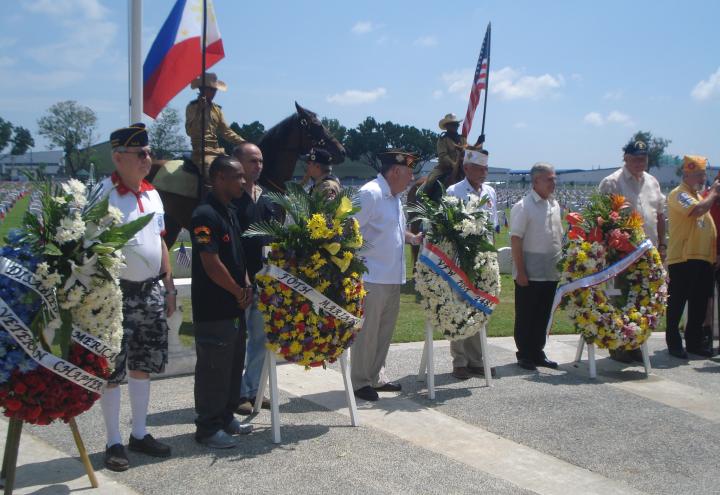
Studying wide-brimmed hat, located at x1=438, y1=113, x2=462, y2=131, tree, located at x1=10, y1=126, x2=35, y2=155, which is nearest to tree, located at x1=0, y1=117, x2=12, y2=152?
tree, located at x1=10, y1=126, x2=35, y2=155

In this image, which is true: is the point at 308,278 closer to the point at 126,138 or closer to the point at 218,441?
the point at 218,441

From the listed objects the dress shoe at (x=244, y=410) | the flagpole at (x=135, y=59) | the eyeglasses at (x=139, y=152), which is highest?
the flagpole at (x=135, y=59)

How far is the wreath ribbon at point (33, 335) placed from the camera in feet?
12.6

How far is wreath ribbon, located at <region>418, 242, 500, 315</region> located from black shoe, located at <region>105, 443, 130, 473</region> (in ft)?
10.6

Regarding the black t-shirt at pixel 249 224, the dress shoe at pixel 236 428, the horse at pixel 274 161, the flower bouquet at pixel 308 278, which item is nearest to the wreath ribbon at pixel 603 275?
the flower bouquet at pixel 308 278

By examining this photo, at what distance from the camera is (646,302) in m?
7.56

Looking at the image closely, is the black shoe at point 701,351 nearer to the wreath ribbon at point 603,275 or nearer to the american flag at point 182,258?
the wreath ribbon at point 603,275

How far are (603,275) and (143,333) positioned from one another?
15.7 feet

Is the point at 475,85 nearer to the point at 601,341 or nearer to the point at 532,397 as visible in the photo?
the point at 601,341

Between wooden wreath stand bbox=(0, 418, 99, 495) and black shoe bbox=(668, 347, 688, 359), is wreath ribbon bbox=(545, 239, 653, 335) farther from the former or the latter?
wooden wreath stand bbox=(0, 418, 99, 495)

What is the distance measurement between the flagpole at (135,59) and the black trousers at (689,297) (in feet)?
22.0

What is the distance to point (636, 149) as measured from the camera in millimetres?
8047

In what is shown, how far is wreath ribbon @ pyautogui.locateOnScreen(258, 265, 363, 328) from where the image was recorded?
5.20 meters

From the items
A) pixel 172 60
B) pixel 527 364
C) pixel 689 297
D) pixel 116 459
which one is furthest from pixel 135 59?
pixel 689 297
